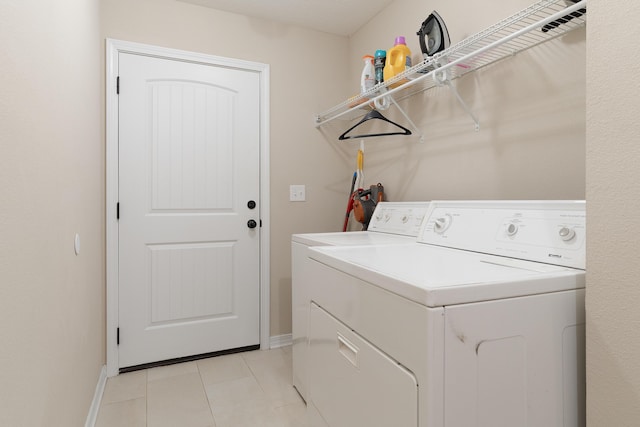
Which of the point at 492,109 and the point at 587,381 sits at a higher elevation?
the point at 492,109

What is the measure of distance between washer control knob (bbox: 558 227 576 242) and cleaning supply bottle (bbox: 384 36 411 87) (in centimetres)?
118

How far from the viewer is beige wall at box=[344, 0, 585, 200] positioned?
133 cm

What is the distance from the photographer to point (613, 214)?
0.80 m

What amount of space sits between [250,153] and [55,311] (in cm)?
164

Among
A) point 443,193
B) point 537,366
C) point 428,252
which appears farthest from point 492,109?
point 537,366

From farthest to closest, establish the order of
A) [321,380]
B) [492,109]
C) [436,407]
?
[492,109] < [321,380] < [436,407]

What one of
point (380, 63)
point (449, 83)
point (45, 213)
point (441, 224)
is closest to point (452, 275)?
point (441, 224)

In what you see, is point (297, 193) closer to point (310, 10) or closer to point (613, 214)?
point (310, 10)

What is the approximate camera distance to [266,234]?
257 centimetres

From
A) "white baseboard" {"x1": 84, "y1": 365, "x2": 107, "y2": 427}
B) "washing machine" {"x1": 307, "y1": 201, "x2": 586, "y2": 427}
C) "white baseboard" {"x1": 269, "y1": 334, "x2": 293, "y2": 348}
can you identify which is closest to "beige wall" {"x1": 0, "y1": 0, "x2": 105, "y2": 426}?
"white baseboard" {"x1": 84, "y1": 365, "x2": 107, "y2": 427}

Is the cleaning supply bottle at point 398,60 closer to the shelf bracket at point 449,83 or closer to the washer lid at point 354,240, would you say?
the shelf bracket at point 449,83

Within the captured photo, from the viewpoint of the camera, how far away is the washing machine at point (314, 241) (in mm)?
1719

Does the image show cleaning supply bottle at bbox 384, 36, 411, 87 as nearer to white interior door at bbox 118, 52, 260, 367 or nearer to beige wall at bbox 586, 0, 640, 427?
white interior door at bbox 118, 52, 260, 367

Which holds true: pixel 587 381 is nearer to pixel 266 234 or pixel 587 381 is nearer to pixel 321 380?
pixel 321 380
